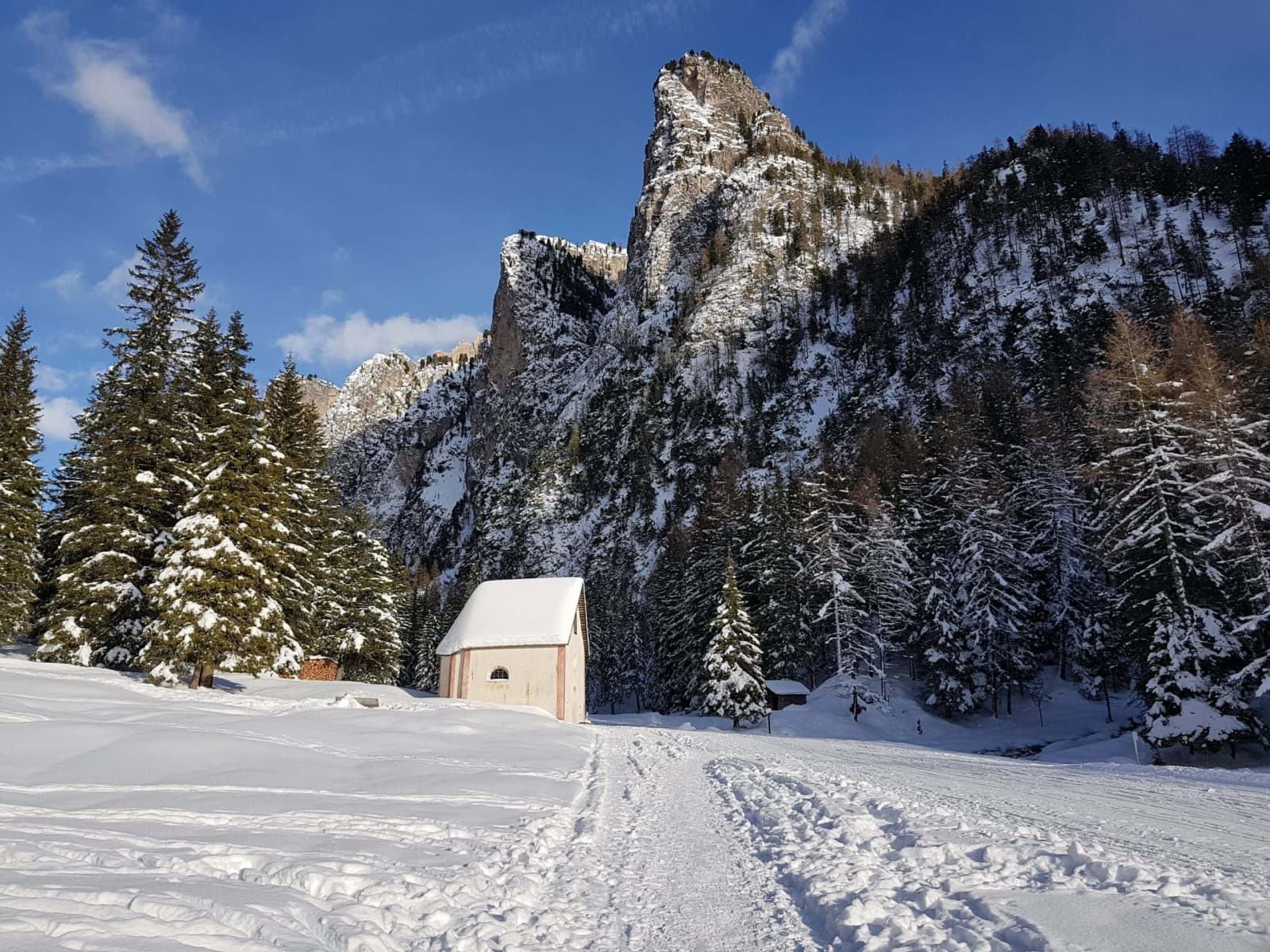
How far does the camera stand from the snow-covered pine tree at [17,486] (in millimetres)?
24750

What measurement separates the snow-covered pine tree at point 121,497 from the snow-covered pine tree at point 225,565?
1.33m

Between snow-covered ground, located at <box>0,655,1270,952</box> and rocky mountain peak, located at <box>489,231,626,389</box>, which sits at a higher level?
rocky mountain peak, located at <box>489,231,626,389</box>

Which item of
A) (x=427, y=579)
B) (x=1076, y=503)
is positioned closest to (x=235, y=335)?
(x=1076, y=503)

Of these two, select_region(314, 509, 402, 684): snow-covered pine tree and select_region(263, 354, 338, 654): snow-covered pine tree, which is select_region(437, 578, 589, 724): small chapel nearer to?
select_region(314, 509, 402, 684): snow-covered pine tree

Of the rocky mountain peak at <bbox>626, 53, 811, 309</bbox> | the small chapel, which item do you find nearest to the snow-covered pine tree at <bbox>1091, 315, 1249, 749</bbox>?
the small chapel

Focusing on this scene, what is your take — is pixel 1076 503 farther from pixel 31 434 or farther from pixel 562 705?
pixel 31 434

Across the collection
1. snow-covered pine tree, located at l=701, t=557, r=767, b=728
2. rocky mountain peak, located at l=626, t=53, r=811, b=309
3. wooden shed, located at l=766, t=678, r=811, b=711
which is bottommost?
wooden shed, located at l=766, t=678, r=811, b=711

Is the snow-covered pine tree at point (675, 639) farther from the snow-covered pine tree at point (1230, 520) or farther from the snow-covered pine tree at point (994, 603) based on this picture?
the snow-covered pine tree at point (1230, 520)

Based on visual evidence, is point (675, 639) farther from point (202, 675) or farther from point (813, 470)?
point (202, 675)

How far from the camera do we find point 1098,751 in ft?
85.5

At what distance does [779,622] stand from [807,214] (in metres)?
107

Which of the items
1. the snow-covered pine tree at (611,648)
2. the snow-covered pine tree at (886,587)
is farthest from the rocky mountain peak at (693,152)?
the snow-covered pine tree at (886,587)

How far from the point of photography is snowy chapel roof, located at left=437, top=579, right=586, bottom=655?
32.8 meters

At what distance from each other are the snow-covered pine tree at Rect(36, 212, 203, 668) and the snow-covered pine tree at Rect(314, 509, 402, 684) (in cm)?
967
